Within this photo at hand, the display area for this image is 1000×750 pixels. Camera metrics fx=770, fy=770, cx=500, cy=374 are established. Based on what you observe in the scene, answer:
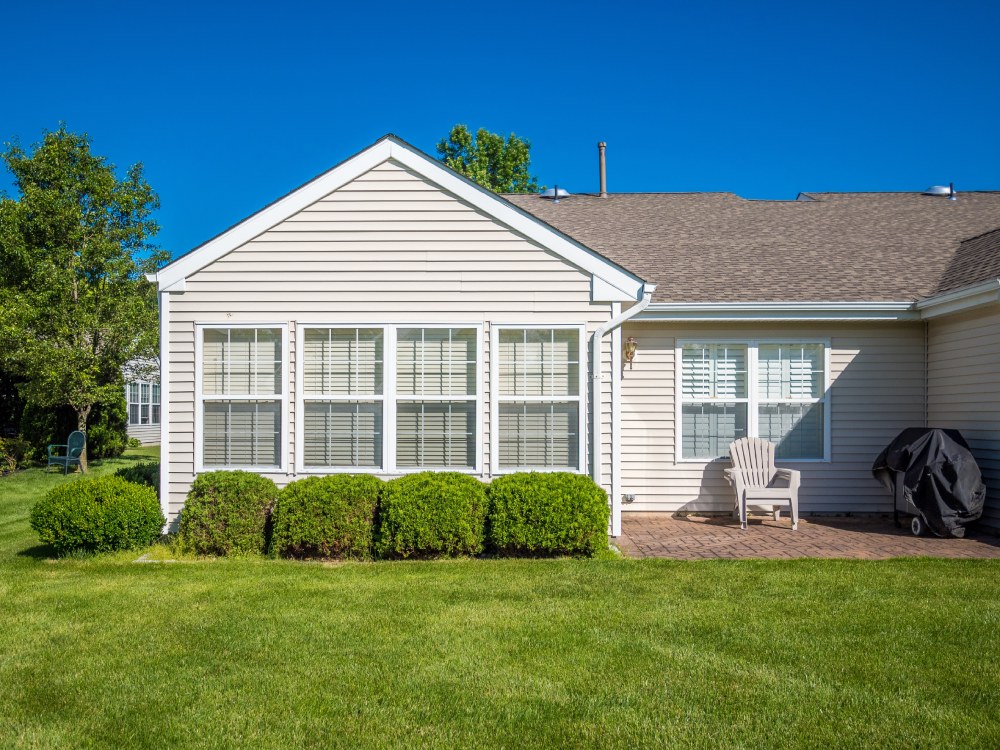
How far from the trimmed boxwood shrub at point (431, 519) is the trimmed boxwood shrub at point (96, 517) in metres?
2.53

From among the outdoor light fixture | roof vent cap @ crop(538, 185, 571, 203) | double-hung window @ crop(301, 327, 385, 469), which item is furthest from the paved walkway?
roof vent cap @ crop(538, 185, 571, 203)

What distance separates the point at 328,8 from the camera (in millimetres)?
15703

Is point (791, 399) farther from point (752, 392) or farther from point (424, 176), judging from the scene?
point (424, 176)

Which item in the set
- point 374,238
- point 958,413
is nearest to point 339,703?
point 374,238

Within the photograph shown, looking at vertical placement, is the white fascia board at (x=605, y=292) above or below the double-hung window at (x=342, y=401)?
above

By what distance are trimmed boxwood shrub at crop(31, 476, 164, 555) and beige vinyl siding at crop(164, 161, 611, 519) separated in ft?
5.82

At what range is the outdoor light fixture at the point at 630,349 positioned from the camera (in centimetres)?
1027

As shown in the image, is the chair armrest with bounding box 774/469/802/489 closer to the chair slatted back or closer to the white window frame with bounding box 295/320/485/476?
the chair slatted back

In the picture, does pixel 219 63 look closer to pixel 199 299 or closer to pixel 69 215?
pixel 69 215

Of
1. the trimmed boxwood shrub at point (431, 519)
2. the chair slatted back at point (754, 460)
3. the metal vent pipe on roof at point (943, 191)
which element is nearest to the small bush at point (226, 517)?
the trimmed boxwood shrub at point (431, 519)

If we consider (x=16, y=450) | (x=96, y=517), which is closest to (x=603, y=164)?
(x=96, y=517)

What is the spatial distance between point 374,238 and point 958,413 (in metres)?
7.51

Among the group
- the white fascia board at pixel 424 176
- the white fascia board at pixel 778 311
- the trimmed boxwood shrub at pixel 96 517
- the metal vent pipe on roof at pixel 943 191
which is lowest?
the trimmed boxwood shrub at pixel 96 517

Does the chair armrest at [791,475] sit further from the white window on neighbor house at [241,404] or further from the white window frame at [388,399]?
the white window on neighbor house at [241,404]
